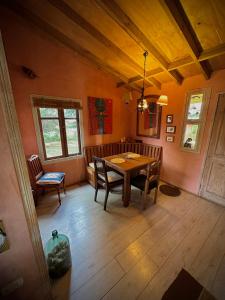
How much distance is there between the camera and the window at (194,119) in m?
2.59

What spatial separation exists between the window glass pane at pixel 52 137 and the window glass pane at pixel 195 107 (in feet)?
9.72

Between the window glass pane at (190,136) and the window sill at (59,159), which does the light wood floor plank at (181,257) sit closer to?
the window glass pane at (190,136)

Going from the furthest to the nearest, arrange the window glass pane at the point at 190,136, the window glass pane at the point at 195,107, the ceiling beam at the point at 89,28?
the window glass pane at the point at 190,136
the window glass pane at the point at 195,107
the ceiling beam at the point at 89,28

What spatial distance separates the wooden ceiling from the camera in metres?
1.59

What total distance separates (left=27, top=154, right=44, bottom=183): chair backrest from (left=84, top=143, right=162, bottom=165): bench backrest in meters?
1.07

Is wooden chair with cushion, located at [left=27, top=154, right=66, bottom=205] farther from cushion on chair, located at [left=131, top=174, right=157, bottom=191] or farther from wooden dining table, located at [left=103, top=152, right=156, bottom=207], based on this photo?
cushion on chair, located at [left=131, top=174, right=157, bottom=191]

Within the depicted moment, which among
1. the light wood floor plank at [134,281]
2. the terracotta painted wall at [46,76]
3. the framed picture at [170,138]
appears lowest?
the light wood floor plank at [134,281]

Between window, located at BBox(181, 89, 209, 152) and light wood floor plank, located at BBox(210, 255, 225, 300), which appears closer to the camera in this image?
light wood floor plank, located at BBox(210, 255, 225, 300)

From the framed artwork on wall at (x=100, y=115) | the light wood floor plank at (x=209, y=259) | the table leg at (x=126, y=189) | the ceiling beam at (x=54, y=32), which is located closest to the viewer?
the light wood floor plank at (x=209, y=259)

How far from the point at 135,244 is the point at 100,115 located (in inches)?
113

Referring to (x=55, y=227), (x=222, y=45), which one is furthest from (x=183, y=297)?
(x=222, y=45)

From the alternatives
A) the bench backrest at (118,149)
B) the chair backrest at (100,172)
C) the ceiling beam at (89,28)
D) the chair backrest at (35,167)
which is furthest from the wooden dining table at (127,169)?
the ceiling beam at (89,28)

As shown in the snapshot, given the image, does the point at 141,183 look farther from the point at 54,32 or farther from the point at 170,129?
the point at 54,32

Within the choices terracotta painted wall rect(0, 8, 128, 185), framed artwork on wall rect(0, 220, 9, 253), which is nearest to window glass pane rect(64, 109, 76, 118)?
terracotta painted wall rect(0, 8, 128, 185)
